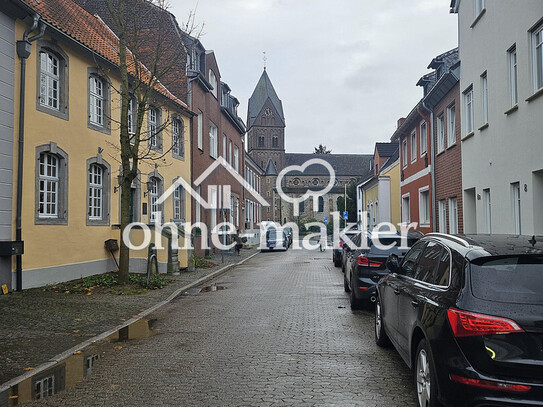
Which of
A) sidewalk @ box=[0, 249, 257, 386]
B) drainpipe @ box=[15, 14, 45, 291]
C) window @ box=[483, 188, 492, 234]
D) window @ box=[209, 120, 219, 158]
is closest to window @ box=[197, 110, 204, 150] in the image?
window @ box=[209, 120, 219, 158]

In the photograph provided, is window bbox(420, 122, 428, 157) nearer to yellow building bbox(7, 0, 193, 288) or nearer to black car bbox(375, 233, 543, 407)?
yellow building bbox(7, 0, 193, 288)

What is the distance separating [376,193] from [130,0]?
25.0m

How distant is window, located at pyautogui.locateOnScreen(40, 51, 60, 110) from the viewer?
12.8m

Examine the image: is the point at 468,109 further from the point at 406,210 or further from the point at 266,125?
the point at 266,125

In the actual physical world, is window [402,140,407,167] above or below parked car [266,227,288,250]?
above

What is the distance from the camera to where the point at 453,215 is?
16.9 m

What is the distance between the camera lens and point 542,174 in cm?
1009

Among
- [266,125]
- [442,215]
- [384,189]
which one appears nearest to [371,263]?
Answer: [442,215]

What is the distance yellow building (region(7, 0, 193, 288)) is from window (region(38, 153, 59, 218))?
2 cm

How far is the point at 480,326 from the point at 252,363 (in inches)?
125

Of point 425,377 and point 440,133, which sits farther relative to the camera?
point 440,133

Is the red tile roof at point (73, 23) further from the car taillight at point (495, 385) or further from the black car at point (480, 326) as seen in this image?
the car taillight at point (495, 385)

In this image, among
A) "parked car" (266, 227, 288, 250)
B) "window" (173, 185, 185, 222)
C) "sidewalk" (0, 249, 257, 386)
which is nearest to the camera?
"sidewalk" (0, 249, 257, 386)

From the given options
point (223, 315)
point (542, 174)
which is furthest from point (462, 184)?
point (223, 315)
